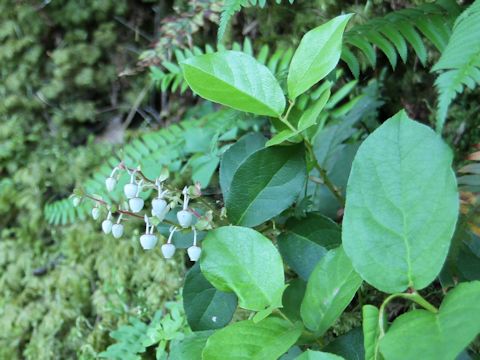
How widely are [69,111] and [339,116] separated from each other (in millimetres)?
1262

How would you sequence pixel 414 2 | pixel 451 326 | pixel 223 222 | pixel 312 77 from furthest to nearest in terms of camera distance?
pixel 414 2
pixel 223 222
pixel 312 77
pixel 451 326

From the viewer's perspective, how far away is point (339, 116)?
167 cm

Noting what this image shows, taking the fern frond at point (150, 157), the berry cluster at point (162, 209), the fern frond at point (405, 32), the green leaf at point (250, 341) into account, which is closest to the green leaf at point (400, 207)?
the green leaf at point (250, 341)

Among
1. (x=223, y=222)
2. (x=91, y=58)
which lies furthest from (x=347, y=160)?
(x=91, y=58)

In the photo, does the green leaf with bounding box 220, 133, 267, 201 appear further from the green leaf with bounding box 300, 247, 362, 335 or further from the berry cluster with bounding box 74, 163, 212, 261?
the green leaf with bounding box 300, 247, 362, 335

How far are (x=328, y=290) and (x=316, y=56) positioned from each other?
1.17 feet

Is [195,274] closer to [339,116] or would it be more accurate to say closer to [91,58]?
[339,116]

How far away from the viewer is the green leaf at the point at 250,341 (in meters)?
0.71

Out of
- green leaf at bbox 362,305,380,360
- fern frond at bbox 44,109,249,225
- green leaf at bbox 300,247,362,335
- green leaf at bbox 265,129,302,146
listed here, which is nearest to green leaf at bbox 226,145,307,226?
green leaf at bbox 265,129,302,146

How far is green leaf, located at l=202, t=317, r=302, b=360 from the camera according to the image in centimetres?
71

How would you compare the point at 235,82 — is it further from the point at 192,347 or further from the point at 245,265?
the point at 192,347

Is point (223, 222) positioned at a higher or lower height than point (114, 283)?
higher

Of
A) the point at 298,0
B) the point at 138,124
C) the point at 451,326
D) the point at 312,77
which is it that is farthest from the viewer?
the point at 138,124

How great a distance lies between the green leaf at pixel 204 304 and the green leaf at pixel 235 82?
290mm
